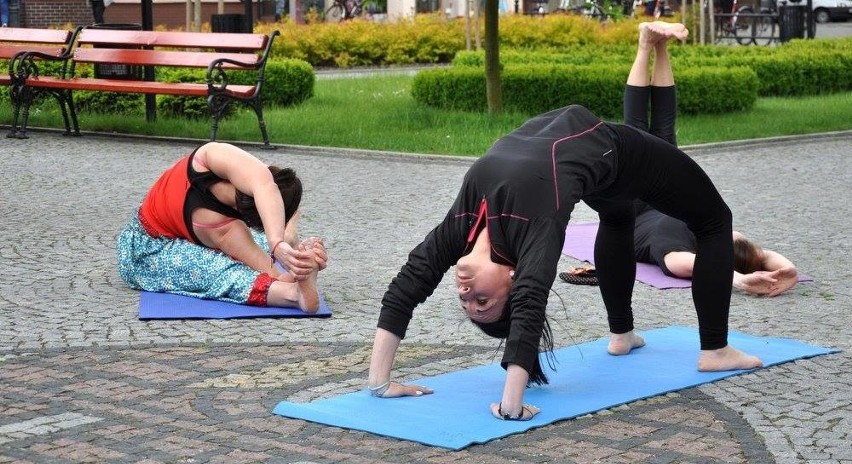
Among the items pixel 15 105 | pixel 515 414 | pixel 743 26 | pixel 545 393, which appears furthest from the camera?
pixel 743 26

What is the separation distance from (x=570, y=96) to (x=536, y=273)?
12193mm

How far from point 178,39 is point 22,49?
240cm

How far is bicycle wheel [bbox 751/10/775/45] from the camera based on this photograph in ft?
101

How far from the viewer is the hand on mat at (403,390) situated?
18.5ft

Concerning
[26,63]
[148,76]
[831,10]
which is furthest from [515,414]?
[831,10]

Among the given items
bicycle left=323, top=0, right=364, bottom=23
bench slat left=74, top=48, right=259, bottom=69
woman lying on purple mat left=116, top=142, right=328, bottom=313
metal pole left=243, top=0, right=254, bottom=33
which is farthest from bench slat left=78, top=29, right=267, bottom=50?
bicycle left=323, top=0, right=364, bottom=23

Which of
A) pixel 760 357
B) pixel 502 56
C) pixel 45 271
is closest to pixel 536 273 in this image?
pixel 760 357

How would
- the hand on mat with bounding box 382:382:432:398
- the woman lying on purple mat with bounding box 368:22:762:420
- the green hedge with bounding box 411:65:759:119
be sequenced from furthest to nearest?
the green hedge with bounding box 411:65:759:119
the hand on mat with bounding box 382:382:432:398
the woman lying on purple mat with bounding box 368:22:762:420

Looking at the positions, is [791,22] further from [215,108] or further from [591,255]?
[591,255]

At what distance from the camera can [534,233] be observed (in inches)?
204

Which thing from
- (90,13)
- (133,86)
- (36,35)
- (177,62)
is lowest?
(133,86)

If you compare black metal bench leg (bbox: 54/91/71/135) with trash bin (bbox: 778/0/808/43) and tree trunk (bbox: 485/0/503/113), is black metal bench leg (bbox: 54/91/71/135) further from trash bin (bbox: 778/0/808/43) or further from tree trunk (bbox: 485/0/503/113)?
trash bin (bbox: 778/0/808/43)

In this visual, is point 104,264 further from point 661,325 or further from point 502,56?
point 502,56

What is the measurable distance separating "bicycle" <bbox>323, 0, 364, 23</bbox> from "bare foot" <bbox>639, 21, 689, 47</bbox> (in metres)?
36.5
